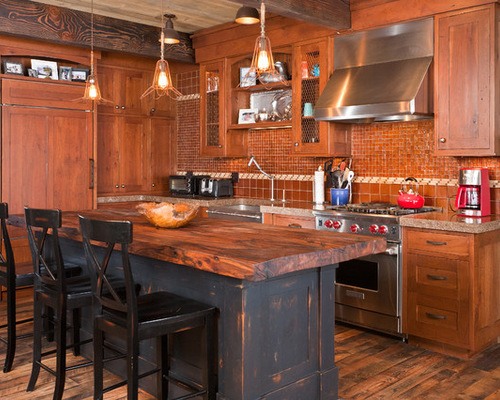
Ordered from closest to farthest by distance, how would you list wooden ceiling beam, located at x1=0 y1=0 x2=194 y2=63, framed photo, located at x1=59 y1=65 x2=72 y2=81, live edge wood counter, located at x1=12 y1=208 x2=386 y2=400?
live edge wood counter, located at x1=12 y1=208 x2=386 y2=400 → wooden ceiling beam, located at x1=0 y1=0 x2=194 y2=63 → framed photo, located at x1=59 y1=65 x2=72 y2=81

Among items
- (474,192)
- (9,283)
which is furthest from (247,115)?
(9,283)

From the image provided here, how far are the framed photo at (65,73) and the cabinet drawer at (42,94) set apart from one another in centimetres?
13

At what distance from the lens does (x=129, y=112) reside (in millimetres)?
6559

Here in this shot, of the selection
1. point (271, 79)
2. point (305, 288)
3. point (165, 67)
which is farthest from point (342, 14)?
point (305, 288)

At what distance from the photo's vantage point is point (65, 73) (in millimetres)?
5855

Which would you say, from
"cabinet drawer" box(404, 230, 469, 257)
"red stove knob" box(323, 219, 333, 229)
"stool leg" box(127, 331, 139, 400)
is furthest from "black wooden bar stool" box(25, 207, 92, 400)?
"cabinet drawer" box(404, 230, 469, 257)

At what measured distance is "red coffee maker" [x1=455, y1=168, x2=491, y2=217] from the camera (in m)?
4.11

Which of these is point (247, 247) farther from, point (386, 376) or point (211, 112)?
point (211, 112)

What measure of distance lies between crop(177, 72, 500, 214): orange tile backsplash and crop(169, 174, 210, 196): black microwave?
366 mm

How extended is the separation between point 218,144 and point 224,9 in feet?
4.69

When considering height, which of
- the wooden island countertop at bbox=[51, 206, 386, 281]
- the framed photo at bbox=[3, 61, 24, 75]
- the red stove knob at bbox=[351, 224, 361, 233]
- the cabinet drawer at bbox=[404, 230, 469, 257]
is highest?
the framed photo at bbox=[3, 61, 24, 75]

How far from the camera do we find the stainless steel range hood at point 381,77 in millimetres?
4242

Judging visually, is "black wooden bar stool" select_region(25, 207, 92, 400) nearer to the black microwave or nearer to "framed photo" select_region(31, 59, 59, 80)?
"framed photo" select_region(31, 59, 59, 80)

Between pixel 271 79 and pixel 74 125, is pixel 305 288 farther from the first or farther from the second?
pixel 74 125
